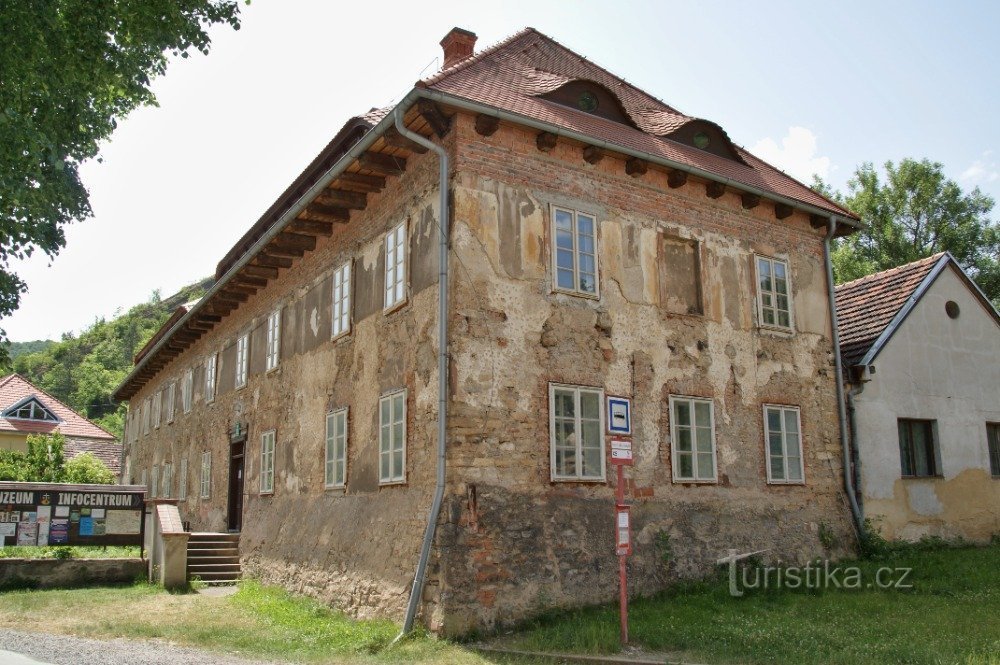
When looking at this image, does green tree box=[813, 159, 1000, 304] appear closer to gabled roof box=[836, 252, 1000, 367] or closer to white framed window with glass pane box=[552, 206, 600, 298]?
gabled roof box=[836, 252, 1000, 367]

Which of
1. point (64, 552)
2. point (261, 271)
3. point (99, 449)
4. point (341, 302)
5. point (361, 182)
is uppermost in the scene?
point (361, 182)

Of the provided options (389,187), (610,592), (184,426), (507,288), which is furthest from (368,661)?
(184,426)

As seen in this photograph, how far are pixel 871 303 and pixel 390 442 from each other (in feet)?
36.2

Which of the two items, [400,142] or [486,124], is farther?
[400,142]

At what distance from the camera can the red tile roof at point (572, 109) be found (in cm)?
1164

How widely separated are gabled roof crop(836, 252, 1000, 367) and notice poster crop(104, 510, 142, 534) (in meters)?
14.1

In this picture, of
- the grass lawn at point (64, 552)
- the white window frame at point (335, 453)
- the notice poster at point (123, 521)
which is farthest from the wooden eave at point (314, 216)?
the grass lawn at point (64, 552)

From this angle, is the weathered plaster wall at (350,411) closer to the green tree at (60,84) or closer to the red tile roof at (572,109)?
the red tile roof at (572,109)

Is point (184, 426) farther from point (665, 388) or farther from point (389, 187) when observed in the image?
point (665, 388)

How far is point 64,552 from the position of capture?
15.9 meters

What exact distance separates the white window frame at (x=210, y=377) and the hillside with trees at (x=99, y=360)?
204ft

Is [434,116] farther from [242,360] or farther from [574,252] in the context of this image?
[242,360]

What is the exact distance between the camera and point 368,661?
8.86 m

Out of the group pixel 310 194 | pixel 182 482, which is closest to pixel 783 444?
pixel 310 194
